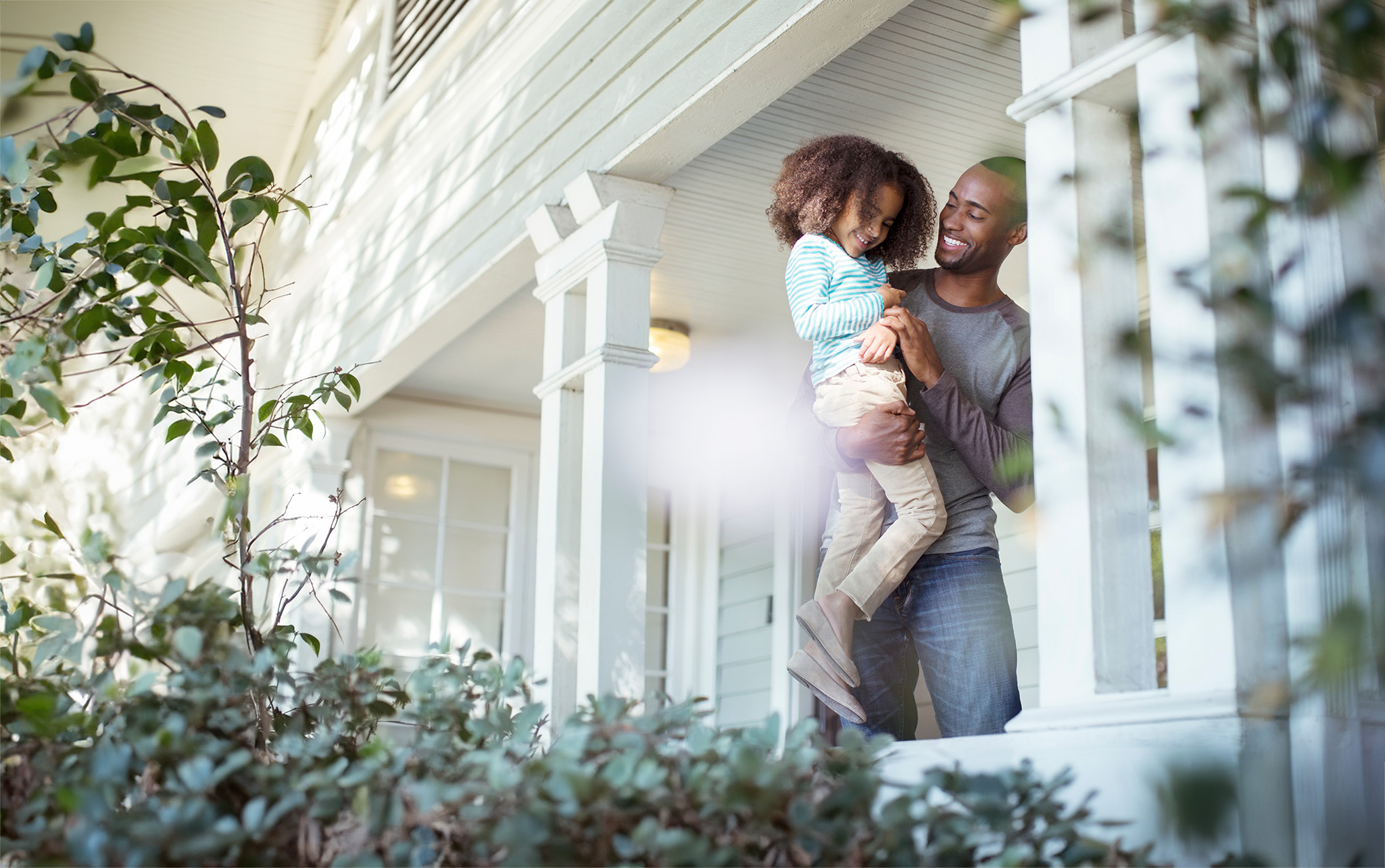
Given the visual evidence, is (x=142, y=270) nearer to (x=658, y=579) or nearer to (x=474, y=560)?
(x=474, y=560)

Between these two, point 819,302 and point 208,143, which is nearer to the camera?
point 208,143

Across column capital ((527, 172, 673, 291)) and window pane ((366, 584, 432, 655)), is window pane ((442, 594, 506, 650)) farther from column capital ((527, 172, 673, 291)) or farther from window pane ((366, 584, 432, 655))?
column capital ((527, 172, 673, 291))

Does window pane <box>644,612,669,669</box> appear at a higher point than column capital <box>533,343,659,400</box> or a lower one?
lower

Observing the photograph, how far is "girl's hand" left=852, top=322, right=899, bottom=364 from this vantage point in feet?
7.85

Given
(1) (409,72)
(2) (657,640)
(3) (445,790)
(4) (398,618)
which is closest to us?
(3) (445,790)

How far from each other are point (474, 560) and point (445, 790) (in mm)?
4967

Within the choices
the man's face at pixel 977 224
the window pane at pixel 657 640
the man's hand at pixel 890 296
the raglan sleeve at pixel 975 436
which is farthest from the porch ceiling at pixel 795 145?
the window pane at pixel 657 640

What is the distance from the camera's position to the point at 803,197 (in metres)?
2.62

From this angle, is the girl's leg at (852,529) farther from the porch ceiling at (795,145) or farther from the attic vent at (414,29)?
the attic vent at (414,29)

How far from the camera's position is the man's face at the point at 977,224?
253cm

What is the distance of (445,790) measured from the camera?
47.8 inches

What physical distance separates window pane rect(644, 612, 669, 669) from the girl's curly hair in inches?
147

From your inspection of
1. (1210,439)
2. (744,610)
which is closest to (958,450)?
(1210,439)

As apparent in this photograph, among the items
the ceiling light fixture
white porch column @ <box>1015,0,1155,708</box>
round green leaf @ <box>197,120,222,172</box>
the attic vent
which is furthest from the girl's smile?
the attic vent
